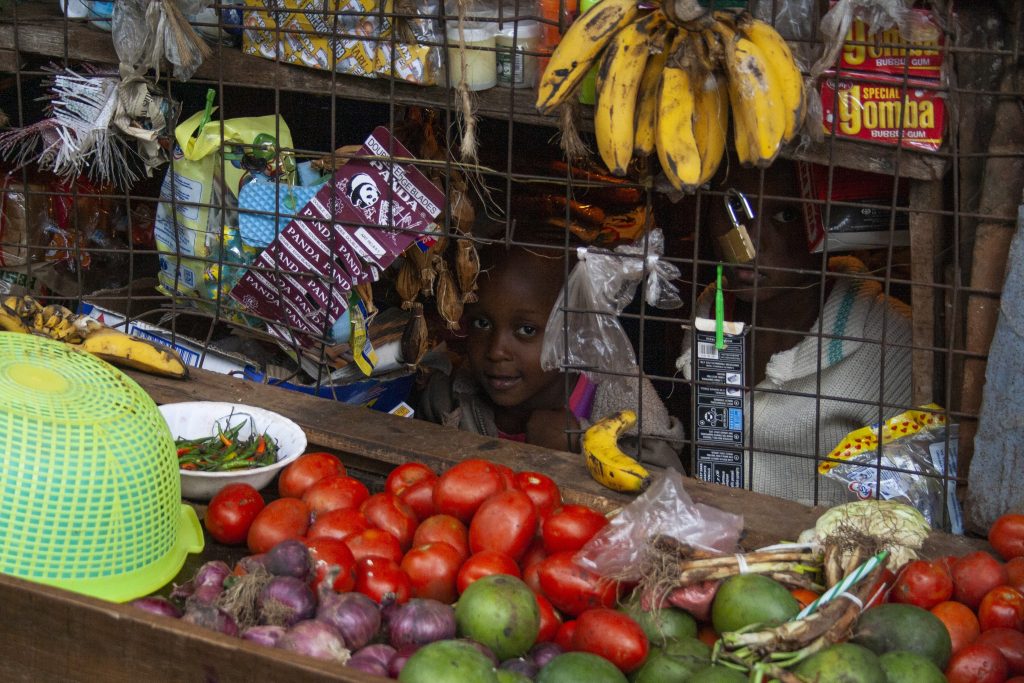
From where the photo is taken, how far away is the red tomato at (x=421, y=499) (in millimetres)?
2785

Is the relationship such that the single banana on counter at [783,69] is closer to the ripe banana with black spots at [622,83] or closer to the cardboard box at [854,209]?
the ripe banana with black spots at [622,83]

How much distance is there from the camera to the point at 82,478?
2281 mm

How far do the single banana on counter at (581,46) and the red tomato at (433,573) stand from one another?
1.11m

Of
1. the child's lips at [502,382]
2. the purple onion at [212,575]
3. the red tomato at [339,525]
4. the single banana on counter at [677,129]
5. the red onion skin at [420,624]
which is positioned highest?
the single banana on counter at [677,129]

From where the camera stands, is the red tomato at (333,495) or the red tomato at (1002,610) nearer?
the red tomato at (1002,610)

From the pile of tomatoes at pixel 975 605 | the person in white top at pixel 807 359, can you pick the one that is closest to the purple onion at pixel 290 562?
the pile of tomatoes at pixel 975 605

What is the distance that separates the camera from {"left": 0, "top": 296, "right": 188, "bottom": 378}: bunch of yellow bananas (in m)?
3.40

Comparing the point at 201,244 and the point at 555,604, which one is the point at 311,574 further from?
the point at 201,244

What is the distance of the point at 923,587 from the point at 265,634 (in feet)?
4.53

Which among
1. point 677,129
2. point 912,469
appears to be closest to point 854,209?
point 912,469

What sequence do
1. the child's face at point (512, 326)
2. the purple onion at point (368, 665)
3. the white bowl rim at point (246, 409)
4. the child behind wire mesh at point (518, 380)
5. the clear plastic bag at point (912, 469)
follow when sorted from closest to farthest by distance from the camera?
the purple onion at point (368, 665)
the white bowl rim at point (246, 409)
the clear plastic bag at point (912, 469)
the child behind wire mesh at point (518, 380)
the child's face at point (512, 326)

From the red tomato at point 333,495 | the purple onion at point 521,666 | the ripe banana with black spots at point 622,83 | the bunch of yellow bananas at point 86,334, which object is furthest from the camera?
the bunch of yellow bananas at point 86,334

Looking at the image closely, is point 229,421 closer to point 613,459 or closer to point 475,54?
point 613,459

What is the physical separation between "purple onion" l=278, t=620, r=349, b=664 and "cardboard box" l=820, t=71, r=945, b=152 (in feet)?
5.72
